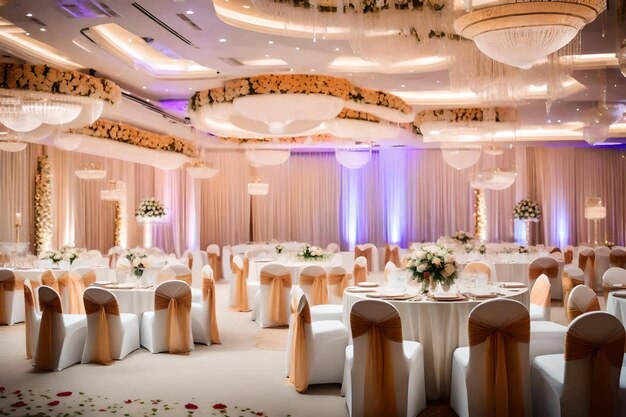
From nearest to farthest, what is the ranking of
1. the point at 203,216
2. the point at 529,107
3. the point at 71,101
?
the point at 71,101 → the point at 529,107 → the point at 203,216

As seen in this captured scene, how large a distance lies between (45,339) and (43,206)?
8.03 metres

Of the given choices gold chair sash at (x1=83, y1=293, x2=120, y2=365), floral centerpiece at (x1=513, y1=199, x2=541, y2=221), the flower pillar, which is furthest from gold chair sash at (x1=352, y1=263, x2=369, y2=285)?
the flower pillar

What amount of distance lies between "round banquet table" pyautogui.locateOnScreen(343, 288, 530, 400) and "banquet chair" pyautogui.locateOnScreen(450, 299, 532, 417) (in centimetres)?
77

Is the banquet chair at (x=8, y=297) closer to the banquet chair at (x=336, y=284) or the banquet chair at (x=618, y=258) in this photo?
the banquet chair at (x=336, y=284)

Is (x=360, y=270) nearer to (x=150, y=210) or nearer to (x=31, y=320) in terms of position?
(x=31, y=320)

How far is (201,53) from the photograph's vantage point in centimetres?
821

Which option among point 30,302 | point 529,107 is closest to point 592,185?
point 529,107

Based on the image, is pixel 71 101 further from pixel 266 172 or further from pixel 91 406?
pixel 266 172

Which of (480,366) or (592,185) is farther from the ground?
(592,185)

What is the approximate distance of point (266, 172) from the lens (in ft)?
62.8

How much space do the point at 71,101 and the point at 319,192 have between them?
11.3 meters

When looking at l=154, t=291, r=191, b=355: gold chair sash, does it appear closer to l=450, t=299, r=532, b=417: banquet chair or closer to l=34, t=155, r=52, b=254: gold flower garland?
l=450, t=299, r=532, b=417: banquet chair

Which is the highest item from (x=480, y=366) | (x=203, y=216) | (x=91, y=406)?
(x=203, y=216)

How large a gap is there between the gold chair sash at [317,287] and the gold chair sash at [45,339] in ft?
11.1
